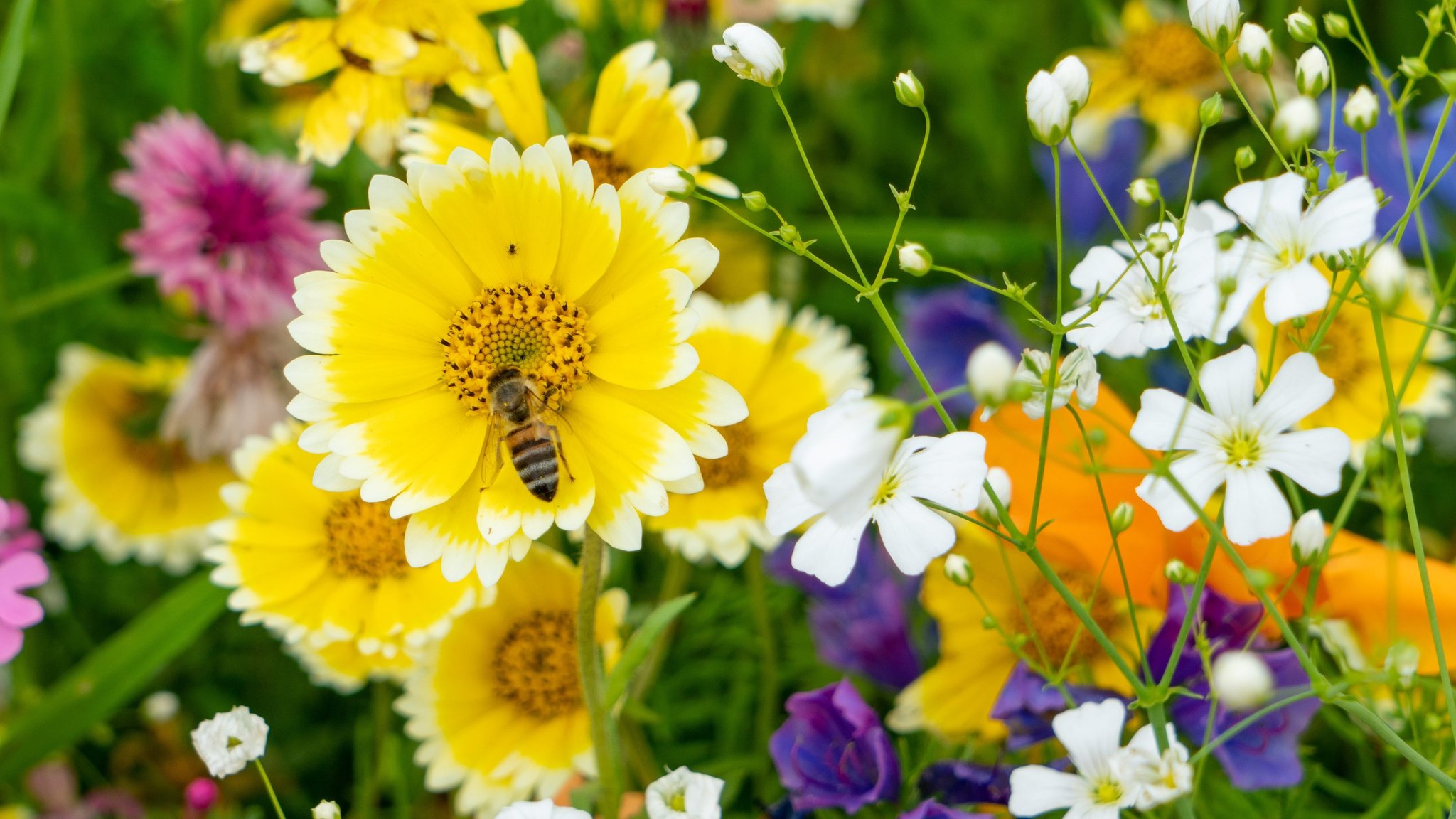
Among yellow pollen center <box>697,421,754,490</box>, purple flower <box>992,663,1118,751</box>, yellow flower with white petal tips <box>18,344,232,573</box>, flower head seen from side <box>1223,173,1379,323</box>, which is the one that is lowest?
yellow flower with white petal tips <box>18,344,232,573</box>

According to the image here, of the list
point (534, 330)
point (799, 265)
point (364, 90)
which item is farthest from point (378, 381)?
point (799, 265)

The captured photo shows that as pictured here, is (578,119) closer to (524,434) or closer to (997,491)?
(524,434)

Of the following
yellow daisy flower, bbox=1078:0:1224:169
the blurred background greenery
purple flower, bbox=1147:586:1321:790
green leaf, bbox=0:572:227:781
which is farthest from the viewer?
yellow daisy flower, bbox=1078:0:1224:169

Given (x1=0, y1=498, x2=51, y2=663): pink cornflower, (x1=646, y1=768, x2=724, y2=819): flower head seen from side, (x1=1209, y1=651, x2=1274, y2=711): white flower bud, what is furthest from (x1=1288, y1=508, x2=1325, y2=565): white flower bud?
(x1=0, y1=498, x2=51, y2=663): pink cornflower

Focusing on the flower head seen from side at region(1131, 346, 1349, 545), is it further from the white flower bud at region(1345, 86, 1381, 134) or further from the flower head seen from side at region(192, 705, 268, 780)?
the flower head seen from side at region(192, 705, 268, 780)

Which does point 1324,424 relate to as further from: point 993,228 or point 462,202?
point 462,202

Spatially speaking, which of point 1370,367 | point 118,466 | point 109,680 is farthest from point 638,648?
point 118,466
